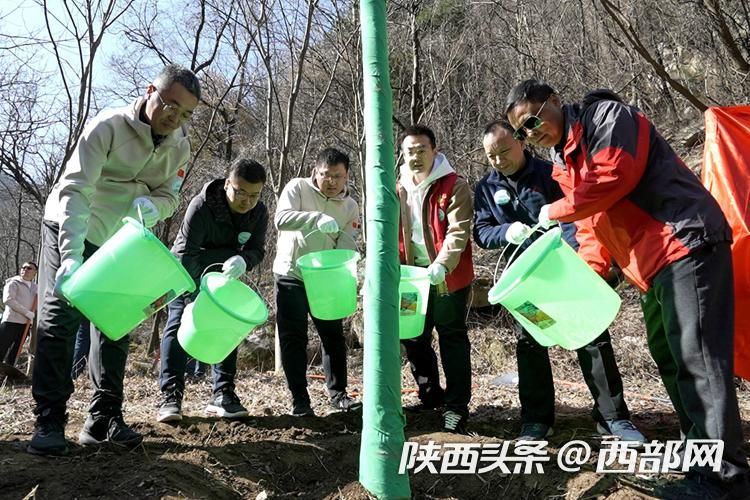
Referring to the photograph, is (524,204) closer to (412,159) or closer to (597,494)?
(412,159)

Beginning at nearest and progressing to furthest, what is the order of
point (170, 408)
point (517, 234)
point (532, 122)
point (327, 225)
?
point (532, 122), point (517, 234), point (170, 408), point (327, 225)

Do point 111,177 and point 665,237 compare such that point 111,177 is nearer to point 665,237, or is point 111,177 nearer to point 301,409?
point 301,409

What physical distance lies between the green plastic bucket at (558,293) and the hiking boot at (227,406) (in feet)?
5.31

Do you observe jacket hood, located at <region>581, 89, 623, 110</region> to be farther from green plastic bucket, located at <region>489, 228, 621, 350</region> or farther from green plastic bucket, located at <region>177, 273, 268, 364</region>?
green plastic bucket, located at <region>177, 273, 268, 364</region>

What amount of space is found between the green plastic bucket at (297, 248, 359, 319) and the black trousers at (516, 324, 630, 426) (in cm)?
92

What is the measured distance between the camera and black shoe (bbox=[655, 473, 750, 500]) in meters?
2.00

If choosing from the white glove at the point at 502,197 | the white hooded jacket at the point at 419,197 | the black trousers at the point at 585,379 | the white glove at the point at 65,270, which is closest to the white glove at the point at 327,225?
the white hooded jacket at the point at 419,197

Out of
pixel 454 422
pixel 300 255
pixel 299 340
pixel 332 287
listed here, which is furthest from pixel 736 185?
pixel 299 340

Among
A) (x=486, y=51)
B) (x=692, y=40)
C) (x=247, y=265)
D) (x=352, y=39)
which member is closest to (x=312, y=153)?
(x=486, y=51)

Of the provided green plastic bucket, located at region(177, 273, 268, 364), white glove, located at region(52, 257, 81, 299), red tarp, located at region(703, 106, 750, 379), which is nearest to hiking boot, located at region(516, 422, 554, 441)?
red tarp, located at region(703, 106, 750, 379)

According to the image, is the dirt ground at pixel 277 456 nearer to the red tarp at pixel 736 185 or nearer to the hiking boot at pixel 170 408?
the hiking boot at pixel 170 408

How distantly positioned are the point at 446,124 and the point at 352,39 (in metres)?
2.83

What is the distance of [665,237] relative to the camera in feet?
7.22

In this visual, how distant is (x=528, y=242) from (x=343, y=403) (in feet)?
4.72
